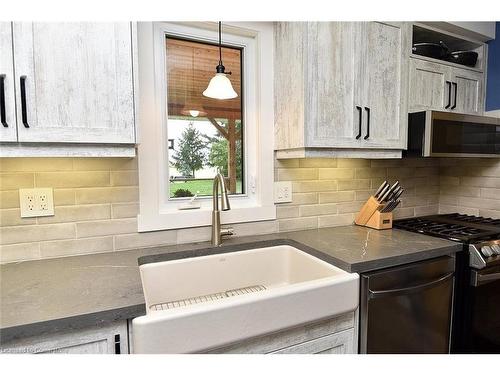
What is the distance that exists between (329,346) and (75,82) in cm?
133

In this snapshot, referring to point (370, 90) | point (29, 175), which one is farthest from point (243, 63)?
point (29, 175)

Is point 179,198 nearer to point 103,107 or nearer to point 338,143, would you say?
point 103,107

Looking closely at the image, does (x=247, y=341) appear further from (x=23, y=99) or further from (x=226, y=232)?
(x=23, y=99)

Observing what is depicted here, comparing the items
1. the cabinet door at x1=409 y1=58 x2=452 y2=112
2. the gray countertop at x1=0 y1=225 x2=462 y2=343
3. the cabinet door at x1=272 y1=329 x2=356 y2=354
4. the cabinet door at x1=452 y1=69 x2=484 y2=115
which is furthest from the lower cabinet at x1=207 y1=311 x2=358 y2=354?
the cabinet door at x1=452 y1=69 x2=484 y2=115

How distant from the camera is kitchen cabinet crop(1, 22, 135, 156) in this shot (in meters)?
0.95

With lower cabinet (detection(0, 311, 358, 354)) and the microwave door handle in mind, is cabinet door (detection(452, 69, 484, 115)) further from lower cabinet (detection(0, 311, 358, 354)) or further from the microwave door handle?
lower cabinet (detection(0, 311, 358, 354))

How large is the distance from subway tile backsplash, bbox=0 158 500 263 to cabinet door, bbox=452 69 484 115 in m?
0.40

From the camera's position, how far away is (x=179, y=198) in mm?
1579

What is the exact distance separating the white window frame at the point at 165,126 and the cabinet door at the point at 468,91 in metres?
1.26

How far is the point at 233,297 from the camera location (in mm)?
926

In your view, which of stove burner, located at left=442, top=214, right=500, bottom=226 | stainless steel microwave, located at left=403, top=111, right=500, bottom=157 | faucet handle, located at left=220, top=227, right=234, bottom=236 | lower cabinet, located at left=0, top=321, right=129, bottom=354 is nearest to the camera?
lower cabinet, located at left=0, top=321, right=129, bottom=354

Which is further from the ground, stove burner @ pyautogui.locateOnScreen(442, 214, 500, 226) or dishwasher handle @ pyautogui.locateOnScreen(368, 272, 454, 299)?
stove burner @ pyautogui.locateOnScreen(442, 214, 500, 226)

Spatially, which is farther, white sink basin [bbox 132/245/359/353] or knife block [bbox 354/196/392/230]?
knife block [bbox 354/196/392/230]
